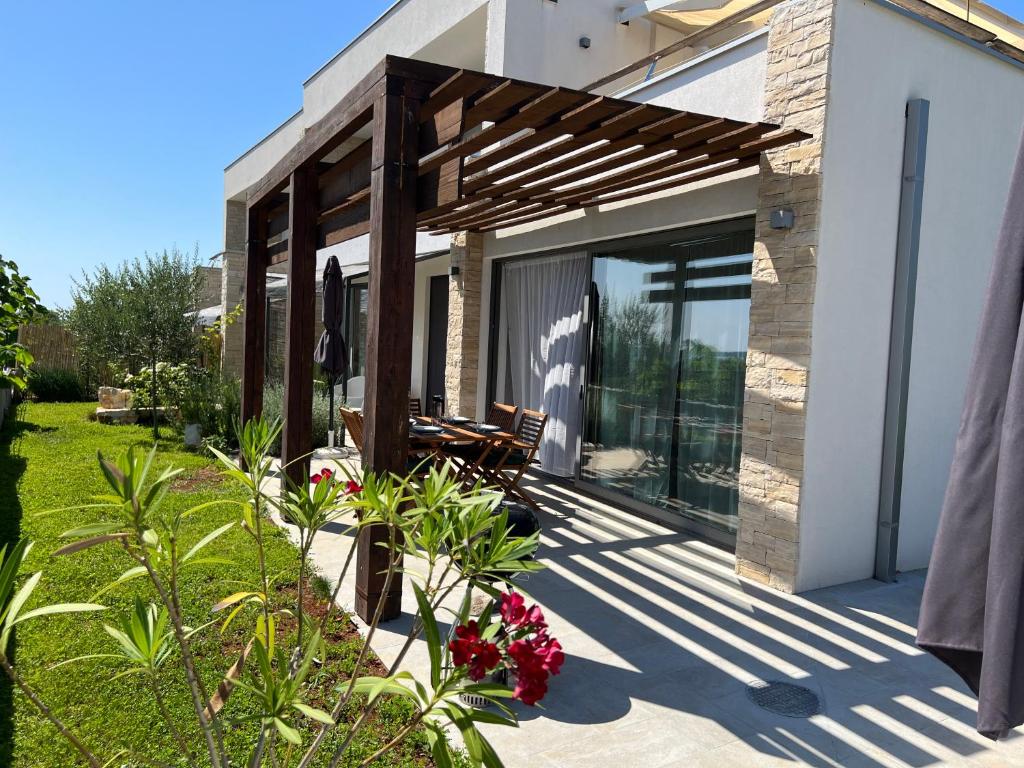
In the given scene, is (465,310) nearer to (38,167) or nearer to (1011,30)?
(1011,30)

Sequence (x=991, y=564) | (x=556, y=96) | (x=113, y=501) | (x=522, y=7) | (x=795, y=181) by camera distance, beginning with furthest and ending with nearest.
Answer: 1. (x=522, y=7)
2. (x=795, y=181)
3. (x=556, y=96)
4. (x=113, y=501)
5. (x=991, y=564)

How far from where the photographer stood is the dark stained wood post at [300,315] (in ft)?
21.6

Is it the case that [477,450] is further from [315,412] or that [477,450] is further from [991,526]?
[991,526]

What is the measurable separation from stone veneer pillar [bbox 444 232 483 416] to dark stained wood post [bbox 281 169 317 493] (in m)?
3.32

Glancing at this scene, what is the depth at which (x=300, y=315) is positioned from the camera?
6.75 metres

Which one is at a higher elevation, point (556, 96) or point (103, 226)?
point (103, 226)

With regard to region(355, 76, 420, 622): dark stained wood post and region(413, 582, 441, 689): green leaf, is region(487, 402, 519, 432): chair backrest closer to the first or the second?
region(355, 76, 420, 622): dark stained wood post

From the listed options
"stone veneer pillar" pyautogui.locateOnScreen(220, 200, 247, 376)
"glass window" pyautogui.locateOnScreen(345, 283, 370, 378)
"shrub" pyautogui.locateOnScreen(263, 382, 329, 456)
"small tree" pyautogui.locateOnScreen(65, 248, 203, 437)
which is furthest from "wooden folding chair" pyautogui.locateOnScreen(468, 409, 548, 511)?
"stone veneer pillar" pyautogui.locateOnScreen(220, 200, 247, 376)

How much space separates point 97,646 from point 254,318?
5.30m

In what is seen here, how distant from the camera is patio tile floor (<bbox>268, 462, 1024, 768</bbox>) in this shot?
3.27 meters

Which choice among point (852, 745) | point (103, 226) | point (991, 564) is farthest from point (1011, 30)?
point (103, 226)

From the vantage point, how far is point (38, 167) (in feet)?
91.9

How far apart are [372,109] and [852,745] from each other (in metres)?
4.40

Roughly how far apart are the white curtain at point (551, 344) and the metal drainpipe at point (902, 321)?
3328 millimetres
